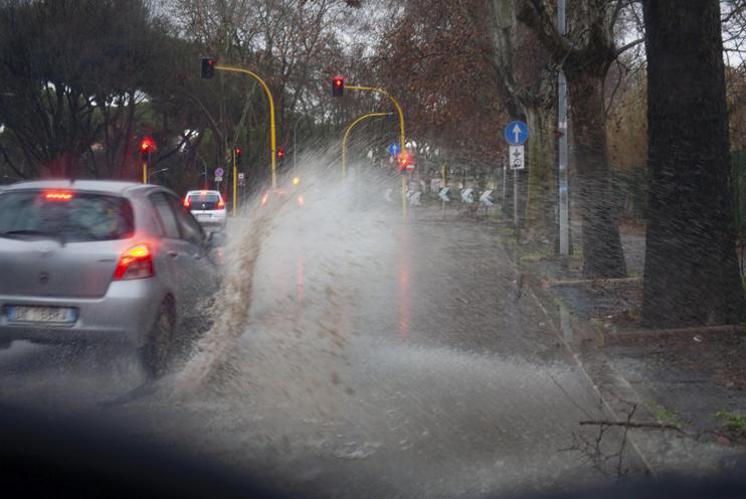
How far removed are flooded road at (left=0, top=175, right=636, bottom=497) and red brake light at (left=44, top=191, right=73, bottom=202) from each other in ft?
4.21

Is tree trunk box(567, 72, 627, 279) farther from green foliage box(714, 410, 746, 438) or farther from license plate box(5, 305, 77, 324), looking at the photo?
license plate box(5, 305, 77, 324)

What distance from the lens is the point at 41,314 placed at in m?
7.13

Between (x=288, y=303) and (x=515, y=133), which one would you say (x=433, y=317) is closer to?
(x=288, y=303)

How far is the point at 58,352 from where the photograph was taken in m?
8.21

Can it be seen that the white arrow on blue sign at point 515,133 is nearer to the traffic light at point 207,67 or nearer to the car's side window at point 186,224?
the traffic light at point 207,67

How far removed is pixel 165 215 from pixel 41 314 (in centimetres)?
157

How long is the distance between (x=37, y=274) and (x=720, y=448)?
4776mm

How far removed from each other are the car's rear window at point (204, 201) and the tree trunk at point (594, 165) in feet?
54.4

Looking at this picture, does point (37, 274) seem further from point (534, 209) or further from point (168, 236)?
point (534, 209)

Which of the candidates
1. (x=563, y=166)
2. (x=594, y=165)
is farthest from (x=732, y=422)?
(x=563, y=166)

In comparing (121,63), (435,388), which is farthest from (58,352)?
(121,63)

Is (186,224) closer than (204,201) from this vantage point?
Yes

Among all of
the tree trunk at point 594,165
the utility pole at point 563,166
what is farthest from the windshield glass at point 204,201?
the tree trunk at point 594,165

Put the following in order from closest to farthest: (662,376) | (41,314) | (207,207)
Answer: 1. (41,314)
2. (662,376)
3. (207,207)
